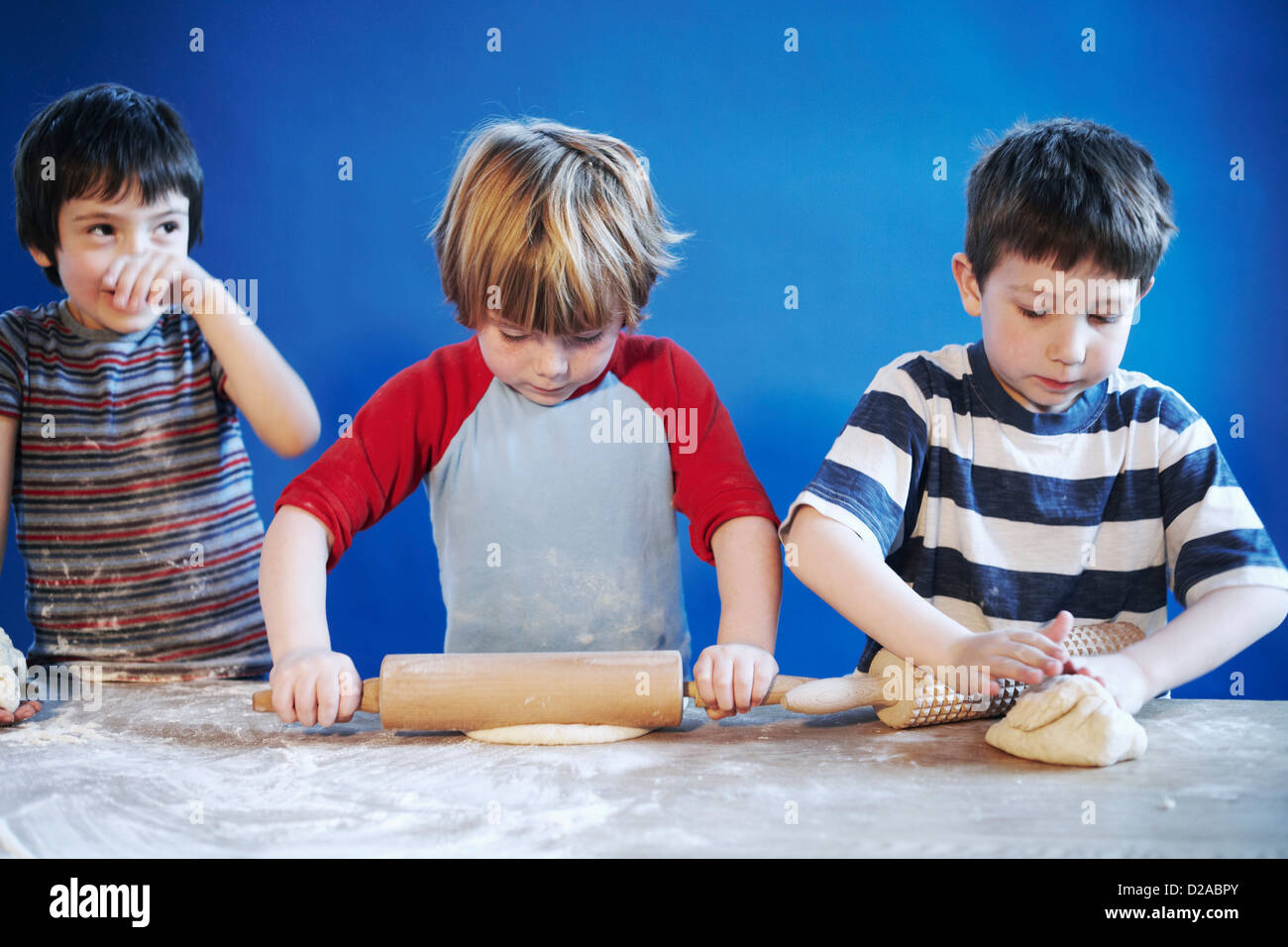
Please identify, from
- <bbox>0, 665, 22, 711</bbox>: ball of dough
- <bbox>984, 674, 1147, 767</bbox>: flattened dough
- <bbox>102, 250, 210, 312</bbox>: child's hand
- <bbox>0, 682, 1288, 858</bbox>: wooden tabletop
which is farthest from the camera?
<bbox>102, 250, 210, 312</bbox>: child's hand

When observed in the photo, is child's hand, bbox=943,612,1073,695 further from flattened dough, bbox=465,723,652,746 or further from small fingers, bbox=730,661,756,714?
A: flattened dough, bbox=465,723,652,746

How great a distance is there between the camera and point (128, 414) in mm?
1435

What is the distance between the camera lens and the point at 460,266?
1.21m

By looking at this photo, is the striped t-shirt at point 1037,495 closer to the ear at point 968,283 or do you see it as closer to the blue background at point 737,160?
the ear at point 968,283

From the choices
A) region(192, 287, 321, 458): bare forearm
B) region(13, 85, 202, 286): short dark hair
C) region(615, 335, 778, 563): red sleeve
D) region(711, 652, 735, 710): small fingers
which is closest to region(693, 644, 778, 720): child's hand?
region(711, 652, 735, 710): small fingers

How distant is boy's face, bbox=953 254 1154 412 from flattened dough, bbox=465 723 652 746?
0.59 meters

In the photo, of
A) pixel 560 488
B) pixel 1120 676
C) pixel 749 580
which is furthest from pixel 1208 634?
pixel 560 488

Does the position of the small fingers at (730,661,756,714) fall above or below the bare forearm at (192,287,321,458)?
below

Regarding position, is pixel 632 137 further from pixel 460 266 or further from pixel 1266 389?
pixel 1266 389

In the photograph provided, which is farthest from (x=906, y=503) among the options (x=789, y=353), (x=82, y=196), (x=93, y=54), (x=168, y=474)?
(x=93, y=54)

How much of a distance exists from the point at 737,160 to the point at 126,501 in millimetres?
1145

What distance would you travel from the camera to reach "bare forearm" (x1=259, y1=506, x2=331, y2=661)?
1.09m

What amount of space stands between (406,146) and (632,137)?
1.37 feet
